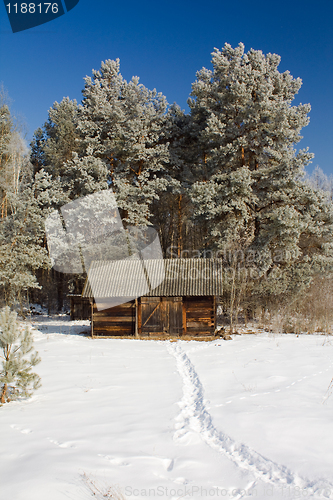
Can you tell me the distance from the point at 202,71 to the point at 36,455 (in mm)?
24957

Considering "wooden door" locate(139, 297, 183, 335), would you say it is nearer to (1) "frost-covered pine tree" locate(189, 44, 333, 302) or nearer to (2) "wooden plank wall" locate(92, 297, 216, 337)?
(2) "wooden plank wall" locate(92, 297, 216, 337)

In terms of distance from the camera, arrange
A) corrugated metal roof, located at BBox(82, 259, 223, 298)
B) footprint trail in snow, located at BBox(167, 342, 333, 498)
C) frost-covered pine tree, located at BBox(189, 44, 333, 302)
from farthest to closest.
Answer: frost-covered pine tree, located at BBox(189, 44, 333, 302) < corrugated metal roof, located at BBox(82, 259, 223, 298) < footprint trail in snow, located at BBox(167, 342, 333, 498)

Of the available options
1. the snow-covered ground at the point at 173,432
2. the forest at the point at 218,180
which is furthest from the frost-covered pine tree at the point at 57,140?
the snow-covered ground at the point at 173,432

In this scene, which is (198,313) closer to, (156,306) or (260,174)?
(156,306)

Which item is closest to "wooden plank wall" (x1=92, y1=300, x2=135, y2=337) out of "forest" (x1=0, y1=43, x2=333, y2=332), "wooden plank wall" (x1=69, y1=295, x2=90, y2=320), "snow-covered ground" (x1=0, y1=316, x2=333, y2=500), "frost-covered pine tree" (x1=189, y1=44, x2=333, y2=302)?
"forest" (x1=0, y1=43, x2=333, y2=332)

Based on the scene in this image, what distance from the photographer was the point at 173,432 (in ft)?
19.6

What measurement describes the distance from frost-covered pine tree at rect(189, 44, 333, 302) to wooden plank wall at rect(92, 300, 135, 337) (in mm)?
6745

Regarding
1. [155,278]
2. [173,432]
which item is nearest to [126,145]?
[155,278]

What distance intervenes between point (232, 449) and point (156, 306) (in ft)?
40.4

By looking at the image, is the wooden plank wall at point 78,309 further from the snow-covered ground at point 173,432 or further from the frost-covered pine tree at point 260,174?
the snow-covered ground at point 173,432

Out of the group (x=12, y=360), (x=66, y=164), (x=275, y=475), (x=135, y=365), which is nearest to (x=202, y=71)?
(x=66, y=164)

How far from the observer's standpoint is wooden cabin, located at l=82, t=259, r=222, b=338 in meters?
17.4

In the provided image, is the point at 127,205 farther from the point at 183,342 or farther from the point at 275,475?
the point at 275,475

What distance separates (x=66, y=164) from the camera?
84.0 feet
